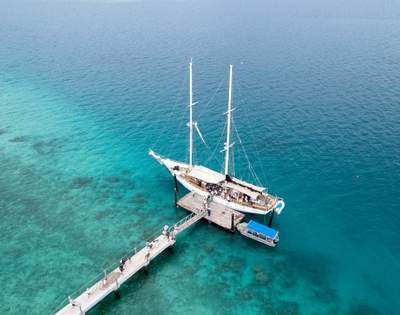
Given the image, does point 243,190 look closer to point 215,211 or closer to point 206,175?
point 215,211

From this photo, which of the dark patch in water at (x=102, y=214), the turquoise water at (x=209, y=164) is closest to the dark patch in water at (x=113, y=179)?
the turquoise water at (x=209, y=164)

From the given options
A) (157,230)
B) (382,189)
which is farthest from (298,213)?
(157,230)

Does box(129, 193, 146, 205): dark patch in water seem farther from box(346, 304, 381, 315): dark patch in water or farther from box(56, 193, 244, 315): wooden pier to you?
box(346, 304, 381, 315): dark patch in water

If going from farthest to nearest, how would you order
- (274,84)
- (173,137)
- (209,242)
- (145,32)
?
(145,32) < (274,84) < (173,137) < (209,242)

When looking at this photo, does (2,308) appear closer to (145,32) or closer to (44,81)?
(44,81)

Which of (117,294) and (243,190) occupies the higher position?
(243,190)

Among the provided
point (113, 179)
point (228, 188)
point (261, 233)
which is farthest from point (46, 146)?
Answer: point (261, 233)
